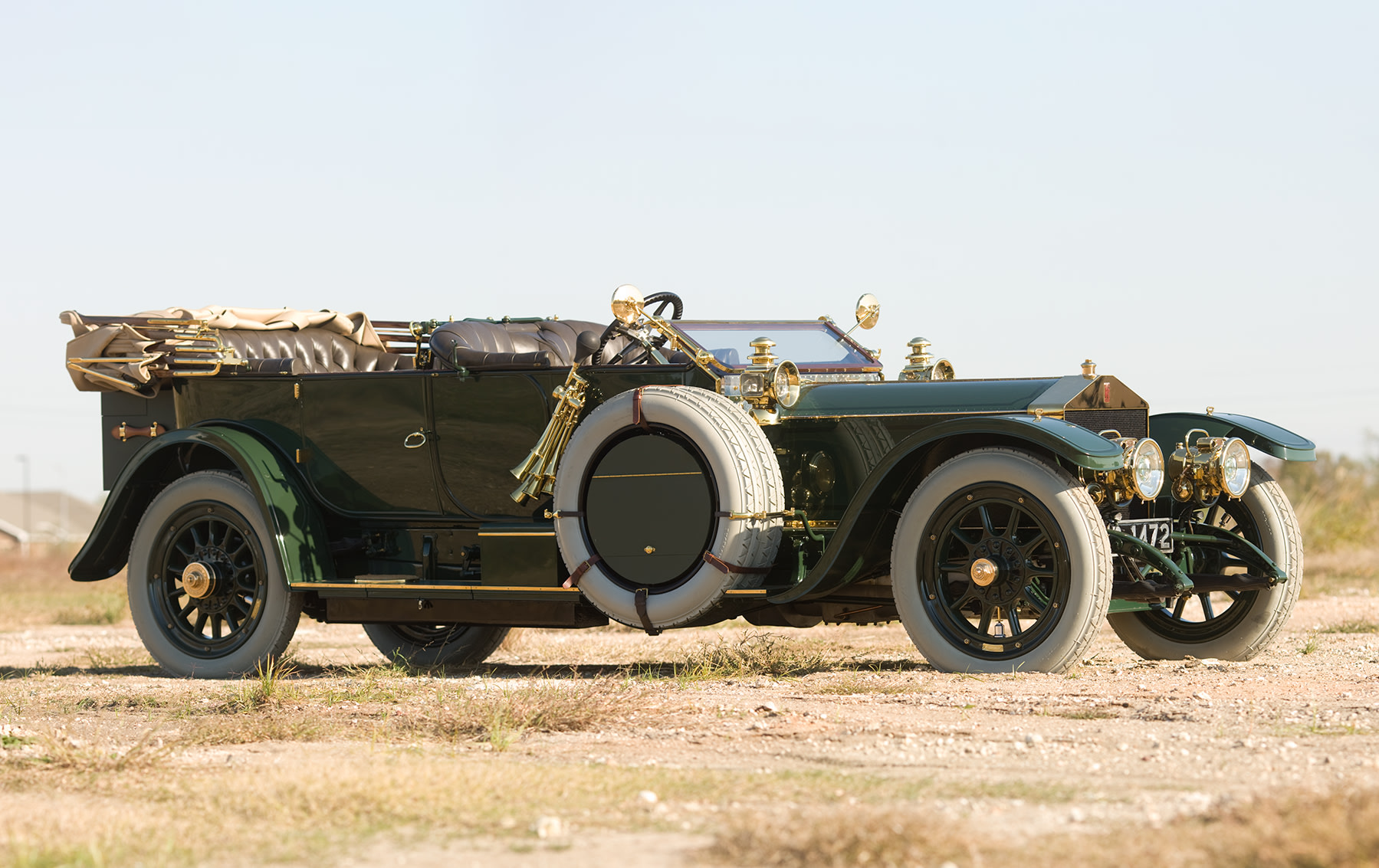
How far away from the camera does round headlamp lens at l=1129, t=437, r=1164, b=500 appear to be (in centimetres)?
699

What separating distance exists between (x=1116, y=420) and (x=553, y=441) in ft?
9.25

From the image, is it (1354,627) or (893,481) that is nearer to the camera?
(893,481)

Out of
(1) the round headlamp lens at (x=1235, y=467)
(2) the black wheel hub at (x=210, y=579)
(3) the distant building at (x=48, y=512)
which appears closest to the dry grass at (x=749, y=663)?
(1) the round headlamp lens at (x=1235, y=467)

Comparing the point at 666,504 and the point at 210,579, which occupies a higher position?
the point at 666,504

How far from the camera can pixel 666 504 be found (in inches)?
305

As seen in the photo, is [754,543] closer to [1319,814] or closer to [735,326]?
[735,326]

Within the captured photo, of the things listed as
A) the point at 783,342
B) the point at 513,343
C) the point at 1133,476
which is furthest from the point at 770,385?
the point at 513,343

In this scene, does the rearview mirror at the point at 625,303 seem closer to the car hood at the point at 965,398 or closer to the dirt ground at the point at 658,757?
the car hood at the point at 965,398

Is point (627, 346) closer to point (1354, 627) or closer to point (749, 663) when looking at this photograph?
point (749, 663)

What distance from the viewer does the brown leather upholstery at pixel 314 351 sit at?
1004cm

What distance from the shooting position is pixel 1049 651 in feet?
22.3

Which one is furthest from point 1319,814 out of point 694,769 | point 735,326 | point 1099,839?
point 735,326

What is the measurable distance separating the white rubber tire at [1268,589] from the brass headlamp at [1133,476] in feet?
3.19

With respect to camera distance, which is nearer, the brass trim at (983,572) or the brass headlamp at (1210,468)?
the brass trim at (983,572)
